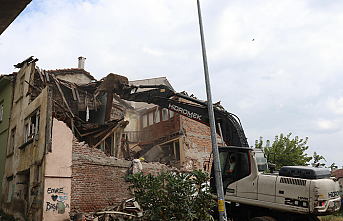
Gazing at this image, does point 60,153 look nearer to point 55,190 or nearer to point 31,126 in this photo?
point 55,190

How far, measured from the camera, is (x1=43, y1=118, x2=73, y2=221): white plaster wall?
1086 cm

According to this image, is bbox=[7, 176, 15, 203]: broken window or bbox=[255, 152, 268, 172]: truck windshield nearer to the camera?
bbox=[255, 152, 268, 172]: truck windshield

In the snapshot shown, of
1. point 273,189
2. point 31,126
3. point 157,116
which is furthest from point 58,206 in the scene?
point 157,116

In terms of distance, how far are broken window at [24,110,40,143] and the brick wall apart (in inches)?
95.5

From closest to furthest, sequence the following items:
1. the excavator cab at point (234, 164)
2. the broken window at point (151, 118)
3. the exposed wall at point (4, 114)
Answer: the excavator cab at point (234, 164), the exposed wall at point (4, 114), the broken window at point (151, 118)

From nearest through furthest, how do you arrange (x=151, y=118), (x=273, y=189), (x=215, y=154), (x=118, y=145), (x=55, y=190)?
(x=273, y=189) < (x=215, y=154) < (x=55, y=190) < (x=118, y=145) < (x=151, y=118)

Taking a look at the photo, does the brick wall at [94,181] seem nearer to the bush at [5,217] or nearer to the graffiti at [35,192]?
the graffiti at [35,192]

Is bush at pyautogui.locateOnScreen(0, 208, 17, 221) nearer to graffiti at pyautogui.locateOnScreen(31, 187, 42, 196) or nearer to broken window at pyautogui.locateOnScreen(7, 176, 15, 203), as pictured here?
broken window at pyautogui.locateOnScreen(7, 176, 15, 203)

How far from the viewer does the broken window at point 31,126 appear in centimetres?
1348

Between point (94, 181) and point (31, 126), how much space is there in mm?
4719

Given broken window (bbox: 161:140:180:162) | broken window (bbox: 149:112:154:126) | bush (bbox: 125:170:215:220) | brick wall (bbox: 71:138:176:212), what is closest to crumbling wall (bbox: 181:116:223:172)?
broken window (bbox: 161:140:180:162)

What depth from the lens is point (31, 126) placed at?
1441 centimetres

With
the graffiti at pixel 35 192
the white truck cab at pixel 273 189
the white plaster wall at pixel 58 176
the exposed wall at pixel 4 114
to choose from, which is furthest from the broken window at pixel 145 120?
the white truck cab at pixel 273 189

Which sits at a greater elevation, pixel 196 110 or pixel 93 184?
pixel 196 110
